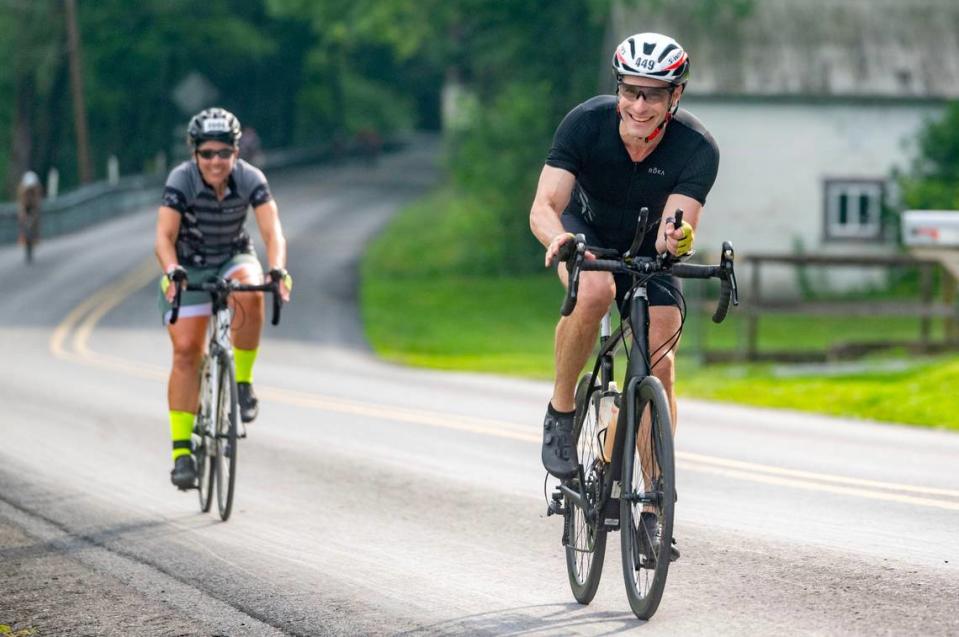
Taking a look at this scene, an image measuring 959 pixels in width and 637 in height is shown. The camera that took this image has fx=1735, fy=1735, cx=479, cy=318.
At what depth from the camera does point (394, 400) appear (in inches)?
650

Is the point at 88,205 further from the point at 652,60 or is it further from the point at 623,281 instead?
the point at 652,60

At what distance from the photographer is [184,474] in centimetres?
981

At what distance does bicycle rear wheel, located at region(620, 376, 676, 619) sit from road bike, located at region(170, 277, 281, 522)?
11.1 feet

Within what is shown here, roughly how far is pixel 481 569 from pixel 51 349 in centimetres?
1670

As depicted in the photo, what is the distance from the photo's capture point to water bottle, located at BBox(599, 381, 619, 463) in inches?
269

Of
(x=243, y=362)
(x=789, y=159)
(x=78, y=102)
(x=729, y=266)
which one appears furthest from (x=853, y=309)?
(x=78, y=102)

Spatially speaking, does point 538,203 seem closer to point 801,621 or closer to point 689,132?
point 689,132

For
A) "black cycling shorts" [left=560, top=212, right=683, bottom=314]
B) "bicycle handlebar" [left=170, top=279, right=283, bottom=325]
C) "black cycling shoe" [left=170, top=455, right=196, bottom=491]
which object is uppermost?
"black cycling shorts" [left=560, top=212, right=683, bottom=314]

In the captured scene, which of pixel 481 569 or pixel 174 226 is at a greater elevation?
pixel 174 226

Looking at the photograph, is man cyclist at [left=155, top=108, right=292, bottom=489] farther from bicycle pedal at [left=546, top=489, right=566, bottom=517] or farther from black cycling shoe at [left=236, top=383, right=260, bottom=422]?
bicycle pedal at [left=546, top=489, right=566, bottom=517]

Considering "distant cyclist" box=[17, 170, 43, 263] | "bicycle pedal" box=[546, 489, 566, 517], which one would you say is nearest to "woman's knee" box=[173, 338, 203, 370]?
"bicycle pedal" box=[546, 489, 566, 517]

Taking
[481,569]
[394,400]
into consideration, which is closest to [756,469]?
[481,569]

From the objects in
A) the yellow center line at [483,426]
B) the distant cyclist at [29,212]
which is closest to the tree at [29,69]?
the distant cyclist at [29,212]

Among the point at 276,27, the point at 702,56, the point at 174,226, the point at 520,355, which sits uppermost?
the point at 276,27
